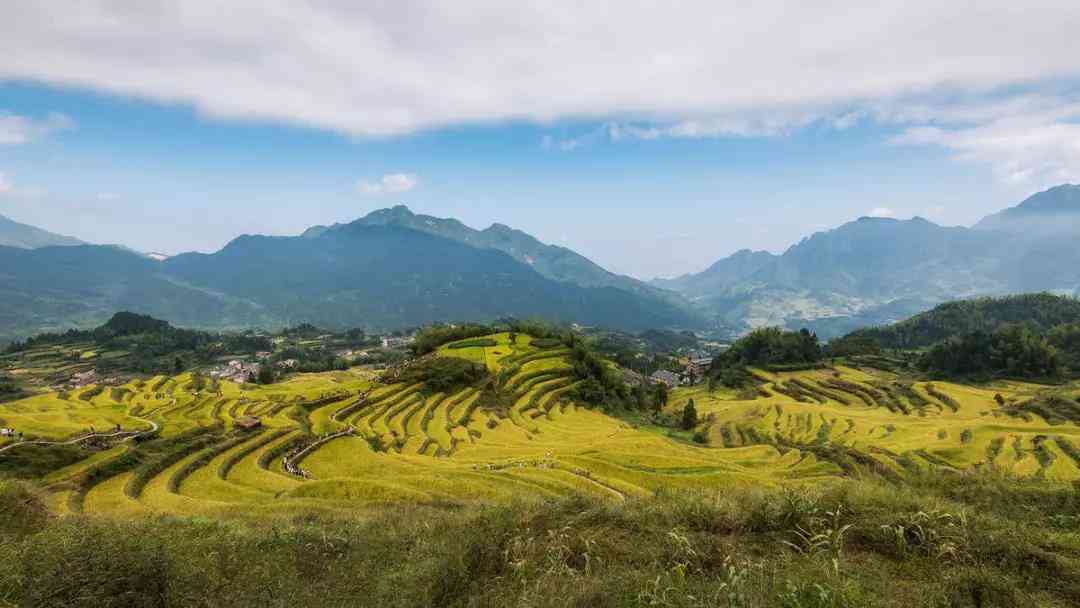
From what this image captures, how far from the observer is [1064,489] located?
44.8 feet

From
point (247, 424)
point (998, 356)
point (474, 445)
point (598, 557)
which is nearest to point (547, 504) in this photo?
point (598, 557)

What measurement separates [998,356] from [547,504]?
101 metres

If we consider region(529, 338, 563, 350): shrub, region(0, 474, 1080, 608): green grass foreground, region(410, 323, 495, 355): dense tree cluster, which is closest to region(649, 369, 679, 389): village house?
region(529, 338, 563, 350): shrub

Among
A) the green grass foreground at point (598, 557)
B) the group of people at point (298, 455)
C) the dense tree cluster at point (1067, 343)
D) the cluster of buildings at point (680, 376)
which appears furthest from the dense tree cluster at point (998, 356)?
the group of people at point (298, 455)

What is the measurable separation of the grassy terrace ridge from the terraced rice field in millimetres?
208

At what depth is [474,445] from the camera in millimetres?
33938

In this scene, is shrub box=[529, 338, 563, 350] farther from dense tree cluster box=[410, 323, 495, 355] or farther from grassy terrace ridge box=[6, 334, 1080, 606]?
grassy terrace ridge box=[6, 334, 1080, 606]

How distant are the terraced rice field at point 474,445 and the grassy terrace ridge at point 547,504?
208 mm

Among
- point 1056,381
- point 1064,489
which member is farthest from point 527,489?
point 1056,381

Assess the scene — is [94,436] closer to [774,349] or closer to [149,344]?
[774,349]

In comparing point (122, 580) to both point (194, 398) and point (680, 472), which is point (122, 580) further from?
point (194, 398)

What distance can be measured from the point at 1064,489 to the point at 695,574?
12.9 m

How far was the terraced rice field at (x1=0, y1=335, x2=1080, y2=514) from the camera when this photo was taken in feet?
65.2

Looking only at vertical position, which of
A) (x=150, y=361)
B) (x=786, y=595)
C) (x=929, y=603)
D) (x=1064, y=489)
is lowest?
(x=150, y=361)
